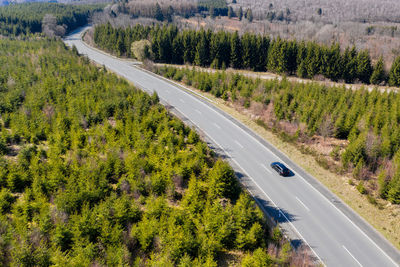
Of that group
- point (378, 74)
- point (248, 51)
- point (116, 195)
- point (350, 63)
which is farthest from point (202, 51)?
point (116, 195)

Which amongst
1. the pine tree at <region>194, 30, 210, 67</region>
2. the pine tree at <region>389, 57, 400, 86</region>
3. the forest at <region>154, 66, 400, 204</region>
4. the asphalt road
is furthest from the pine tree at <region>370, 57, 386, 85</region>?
the asphalt road

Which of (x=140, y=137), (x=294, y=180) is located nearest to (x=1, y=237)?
(x=140, y=137)

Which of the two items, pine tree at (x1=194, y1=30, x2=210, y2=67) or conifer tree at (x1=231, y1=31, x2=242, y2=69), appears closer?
conifer tree at (x1=231, y1=31, x2=242, y2=69)

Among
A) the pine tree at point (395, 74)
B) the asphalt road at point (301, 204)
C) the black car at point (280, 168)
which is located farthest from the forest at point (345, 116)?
the pine tree at point (395, 74)

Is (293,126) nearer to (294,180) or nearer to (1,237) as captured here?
(294,180)

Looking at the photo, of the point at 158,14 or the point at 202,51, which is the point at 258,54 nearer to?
the point at 202,51

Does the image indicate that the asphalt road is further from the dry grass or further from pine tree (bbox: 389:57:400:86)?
pine tree (bbox: 389:57:400:86)
